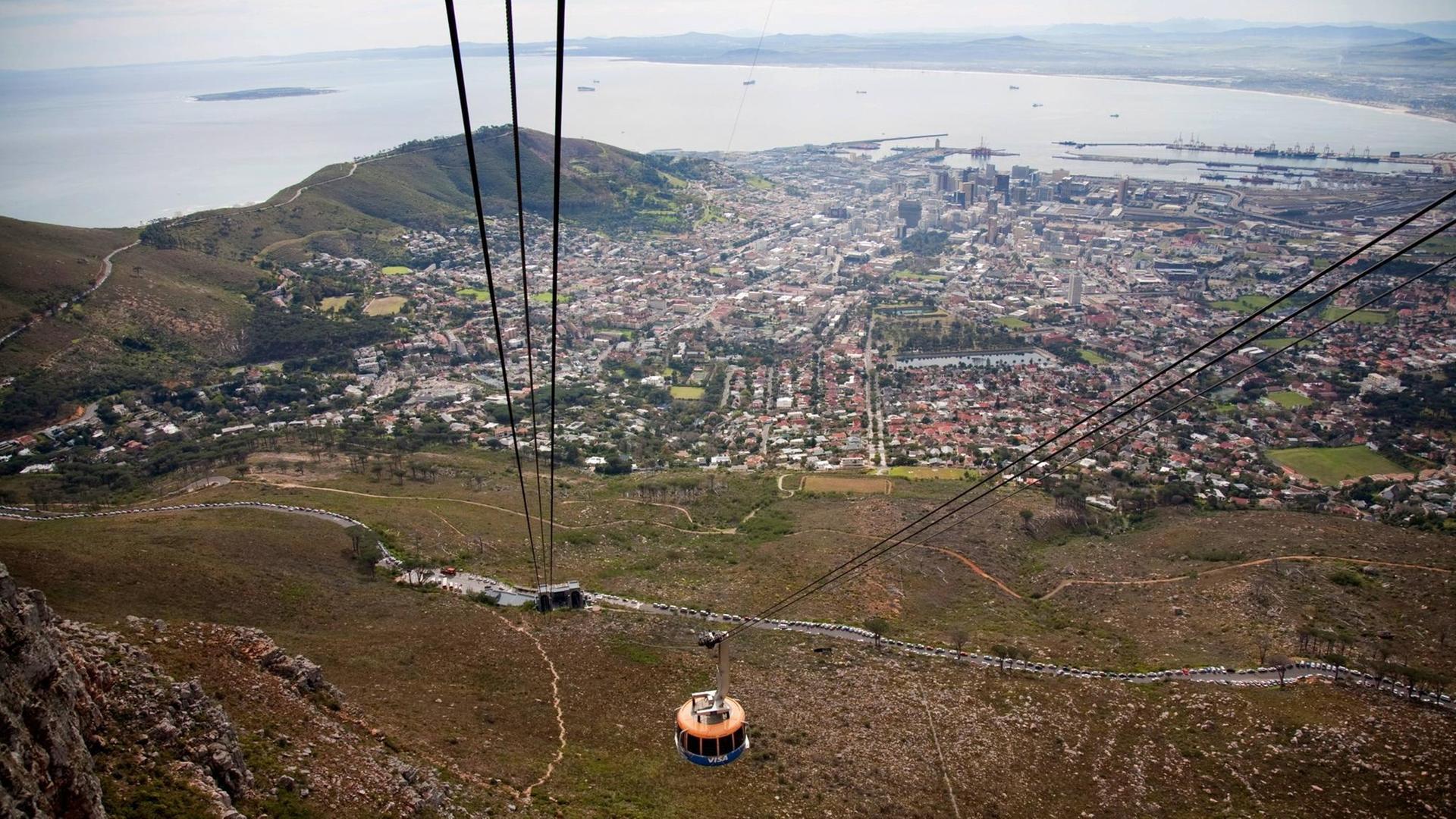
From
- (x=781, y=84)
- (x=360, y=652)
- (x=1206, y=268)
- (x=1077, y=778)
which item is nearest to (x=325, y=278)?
(x=360, y=652)

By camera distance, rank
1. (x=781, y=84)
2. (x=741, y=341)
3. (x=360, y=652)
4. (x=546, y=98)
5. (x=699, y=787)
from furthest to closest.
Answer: (x=781, y=84), (x=546, y=98), (x=741, y=341), (x=360, y=652), (x=699, y=787)

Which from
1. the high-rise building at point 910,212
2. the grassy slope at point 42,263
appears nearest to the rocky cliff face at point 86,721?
the grassy slope at point 42,263

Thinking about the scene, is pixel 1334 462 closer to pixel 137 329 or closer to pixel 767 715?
pixel 767 715

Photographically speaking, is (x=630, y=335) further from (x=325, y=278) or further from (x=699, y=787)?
(x=699, y=787)

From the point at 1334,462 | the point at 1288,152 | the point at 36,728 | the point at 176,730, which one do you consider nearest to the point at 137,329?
the point at 176,730

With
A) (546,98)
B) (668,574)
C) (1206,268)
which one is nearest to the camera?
(668,574)

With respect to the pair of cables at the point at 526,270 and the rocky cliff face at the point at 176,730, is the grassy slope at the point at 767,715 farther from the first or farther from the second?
the pair of cables at the point at 526,270

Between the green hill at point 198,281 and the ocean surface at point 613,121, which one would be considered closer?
the green hill at point 198,281
